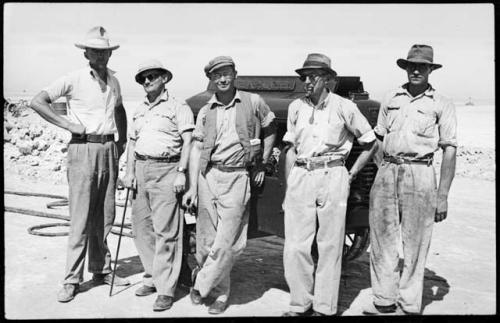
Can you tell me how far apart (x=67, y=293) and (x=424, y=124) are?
347 centimetres

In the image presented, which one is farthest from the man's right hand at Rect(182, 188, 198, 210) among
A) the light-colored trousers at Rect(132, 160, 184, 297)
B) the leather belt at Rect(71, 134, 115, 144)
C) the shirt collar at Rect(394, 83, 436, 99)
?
the shirt collar at Rect(394, 83, 436, 99)

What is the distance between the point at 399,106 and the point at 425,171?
22.4 inches

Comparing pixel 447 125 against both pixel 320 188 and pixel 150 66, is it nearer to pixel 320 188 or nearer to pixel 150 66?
pixel 320 188

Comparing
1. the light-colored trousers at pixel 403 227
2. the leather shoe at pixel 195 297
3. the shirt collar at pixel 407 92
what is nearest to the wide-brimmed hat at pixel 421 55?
the shirt collar at pixel 407 92

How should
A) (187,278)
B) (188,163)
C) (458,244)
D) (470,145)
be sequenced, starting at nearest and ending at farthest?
1. (188,163)
2. (187,278)
3. (458,244)
4. (470,145)

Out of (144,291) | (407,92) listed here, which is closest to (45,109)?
(144,291)

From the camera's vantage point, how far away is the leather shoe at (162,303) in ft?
17.4

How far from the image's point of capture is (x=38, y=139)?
17203 mm

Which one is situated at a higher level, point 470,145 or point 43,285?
point 470,145

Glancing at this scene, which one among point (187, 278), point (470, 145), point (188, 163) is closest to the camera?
point (188, 163)

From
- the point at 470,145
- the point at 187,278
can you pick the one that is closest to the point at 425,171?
the point at 187,278

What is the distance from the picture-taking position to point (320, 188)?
16.1 feet

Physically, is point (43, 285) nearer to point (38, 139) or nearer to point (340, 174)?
point (340, 174)

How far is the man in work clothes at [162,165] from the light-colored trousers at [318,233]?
3.50 ft
